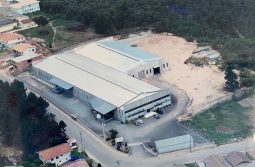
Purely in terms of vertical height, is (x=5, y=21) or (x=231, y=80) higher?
(x=5, y=21)

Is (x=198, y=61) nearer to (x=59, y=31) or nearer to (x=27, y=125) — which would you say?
(x=59, y=31)

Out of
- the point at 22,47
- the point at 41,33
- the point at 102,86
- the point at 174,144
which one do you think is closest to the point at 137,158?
the point at 174,144

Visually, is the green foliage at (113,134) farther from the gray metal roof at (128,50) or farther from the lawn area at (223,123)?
the gray metal roof at (128,50)

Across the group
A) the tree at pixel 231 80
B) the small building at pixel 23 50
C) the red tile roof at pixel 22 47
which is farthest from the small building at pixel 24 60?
the tree at pixel 231 80

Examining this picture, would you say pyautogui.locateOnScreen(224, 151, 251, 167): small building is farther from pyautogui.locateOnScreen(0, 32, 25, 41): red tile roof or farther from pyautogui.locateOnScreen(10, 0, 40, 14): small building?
pyautogui.locateOnScreen(10, 0, 40, 14): small building

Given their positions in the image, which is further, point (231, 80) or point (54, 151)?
point (231, 80)

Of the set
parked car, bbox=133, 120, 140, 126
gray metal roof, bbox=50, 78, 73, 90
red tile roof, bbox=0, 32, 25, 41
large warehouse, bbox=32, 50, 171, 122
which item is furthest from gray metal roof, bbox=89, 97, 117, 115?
red tile roof, bbox=0, 32, 25, 41
